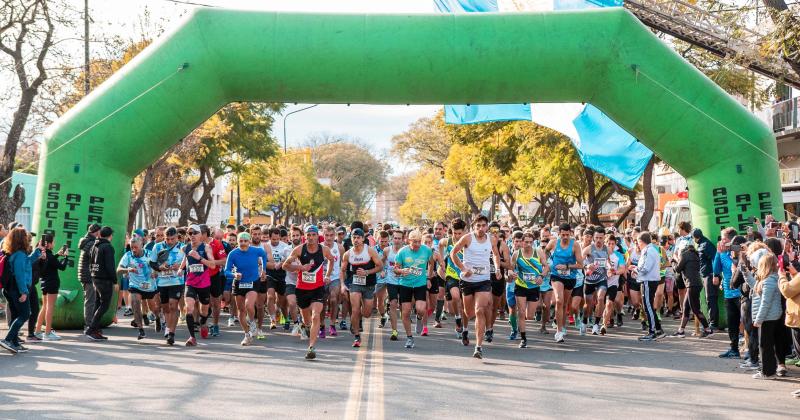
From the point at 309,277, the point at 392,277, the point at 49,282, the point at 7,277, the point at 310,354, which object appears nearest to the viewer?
the point at 310,354

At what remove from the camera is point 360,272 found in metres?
13.2

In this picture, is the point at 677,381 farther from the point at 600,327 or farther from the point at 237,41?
the point at 237,41

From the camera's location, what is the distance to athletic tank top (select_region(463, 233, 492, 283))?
11.9m

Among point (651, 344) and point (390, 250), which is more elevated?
point (390, 250)

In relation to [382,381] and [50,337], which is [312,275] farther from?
[50,337]

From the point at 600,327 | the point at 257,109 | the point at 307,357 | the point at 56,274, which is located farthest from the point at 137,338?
the point at 257,109

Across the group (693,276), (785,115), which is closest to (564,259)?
(693,276)

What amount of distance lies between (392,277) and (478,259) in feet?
5.89

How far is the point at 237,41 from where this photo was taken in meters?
13.4

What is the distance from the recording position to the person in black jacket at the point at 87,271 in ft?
43.6

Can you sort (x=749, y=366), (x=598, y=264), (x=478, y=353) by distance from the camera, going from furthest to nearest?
(x=598, y=264), (x=478, y=353), (x=749, y=366)

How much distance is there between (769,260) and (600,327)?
6.13m

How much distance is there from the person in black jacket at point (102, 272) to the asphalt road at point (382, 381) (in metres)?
0.35

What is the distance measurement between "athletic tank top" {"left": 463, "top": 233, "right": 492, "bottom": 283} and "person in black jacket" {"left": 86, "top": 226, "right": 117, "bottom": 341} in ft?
17.4
